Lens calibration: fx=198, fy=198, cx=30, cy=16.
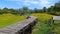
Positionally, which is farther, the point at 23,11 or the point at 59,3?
the point at 59,3

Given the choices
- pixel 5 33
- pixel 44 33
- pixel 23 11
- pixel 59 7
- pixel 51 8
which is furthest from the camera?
pixel 51 8

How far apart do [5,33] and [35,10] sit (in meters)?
42.3

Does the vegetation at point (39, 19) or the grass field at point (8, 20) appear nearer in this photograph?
the vegetation at point (39, 19)

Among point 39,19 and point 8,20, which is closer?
point 8,20

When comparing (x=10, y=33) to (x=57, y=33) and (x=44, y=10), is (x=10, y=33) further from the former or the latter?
(x=44, y=10)

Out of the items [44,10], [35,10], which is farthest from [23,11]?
[44,10]

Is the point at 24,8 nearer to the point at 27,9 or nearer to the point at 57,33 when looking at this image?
the point at 27,9

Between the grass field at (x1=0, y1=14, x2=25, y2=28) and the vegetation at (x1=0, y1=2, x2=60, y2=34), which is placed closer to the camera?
the vegetation at (x1=0, y1=2, x2=60, y2=34)

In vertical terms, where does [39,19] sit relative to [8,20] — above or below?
below

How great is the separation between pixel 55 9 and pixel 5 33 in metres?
42.7

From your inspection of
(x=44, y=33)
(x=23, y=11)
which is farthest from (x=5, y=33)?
(x=23, y=11)

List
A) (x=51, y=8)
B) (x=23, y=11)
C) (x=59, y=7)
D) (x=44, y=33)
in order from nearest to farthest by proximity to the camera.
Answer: (x=44, y=33) → (x=23, y=11) → (x=59, y=7) → (x=51, y=8)

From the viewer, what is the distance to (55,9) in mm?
47875

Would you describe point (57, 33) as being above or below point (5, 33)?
below
